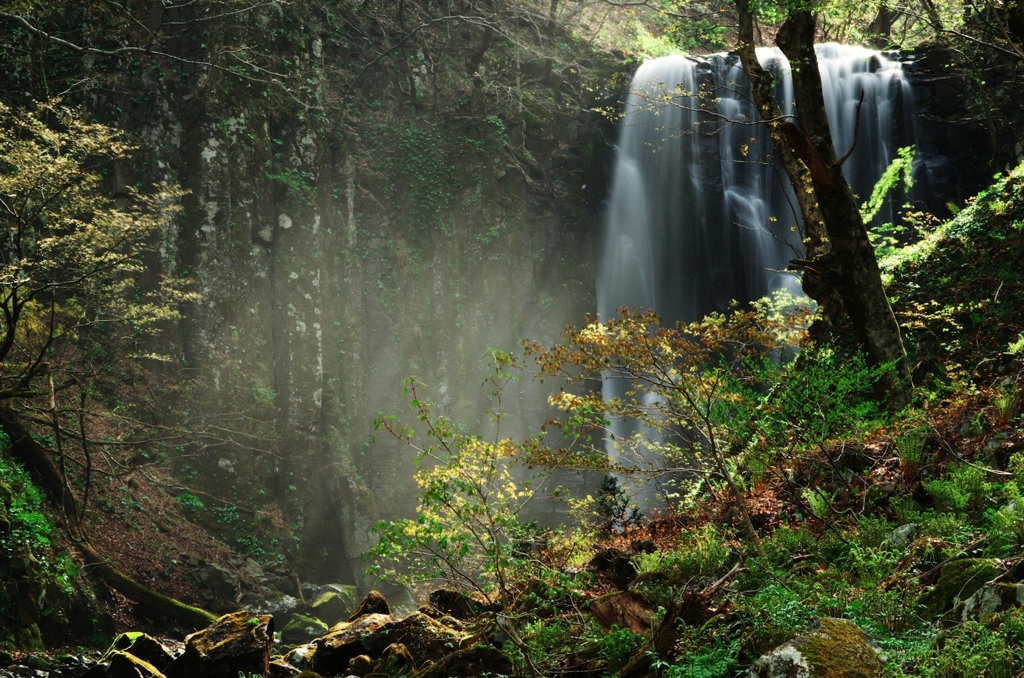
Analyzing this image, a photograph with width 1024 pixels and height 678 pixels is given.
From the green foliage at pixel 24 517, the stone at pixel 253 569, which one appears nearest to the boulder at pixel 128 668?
the green foliage at pixel 24 517

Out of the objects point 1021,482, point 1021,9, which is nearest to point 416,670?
point 1021,482

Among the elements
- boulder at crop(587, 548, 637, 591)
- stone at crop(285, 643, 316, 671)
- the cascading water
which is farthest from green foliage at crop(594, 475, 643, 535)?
the cascading water

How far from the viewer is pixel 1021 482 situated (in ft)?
18.0

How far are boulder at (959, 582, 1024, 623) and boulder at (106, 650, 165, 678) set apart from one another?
6.51 meters

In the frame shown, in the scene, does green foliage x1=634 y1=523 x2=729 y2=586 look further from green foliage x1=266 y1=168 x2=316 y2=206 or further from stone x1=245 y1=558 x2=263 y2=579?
green foliage x1=266 y1=168 x2=316 y2=206

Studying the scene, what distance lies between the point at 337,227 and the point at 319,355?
3.55 meters

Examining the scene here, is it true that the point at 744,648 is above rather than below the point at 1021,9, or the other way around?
below

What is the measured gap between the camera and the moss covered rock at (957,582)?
4246mm

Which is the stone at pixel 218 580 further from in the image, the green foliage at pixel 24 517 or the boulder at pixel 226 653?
the boulder at pixel 226 653

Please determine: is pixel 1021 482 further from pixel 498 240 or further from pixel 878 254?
pixel 498 240

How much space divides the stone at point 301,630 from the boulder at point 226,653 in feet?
17.2

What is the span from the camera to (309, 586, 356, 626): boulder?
13734mm

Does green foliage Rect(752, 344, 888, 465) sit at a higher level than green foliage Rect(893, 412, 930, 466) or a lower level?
higher

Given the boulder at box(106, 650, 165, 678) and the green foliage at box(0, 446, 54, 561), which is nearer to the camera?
the boulder at box(106, 650, 165, 678)
